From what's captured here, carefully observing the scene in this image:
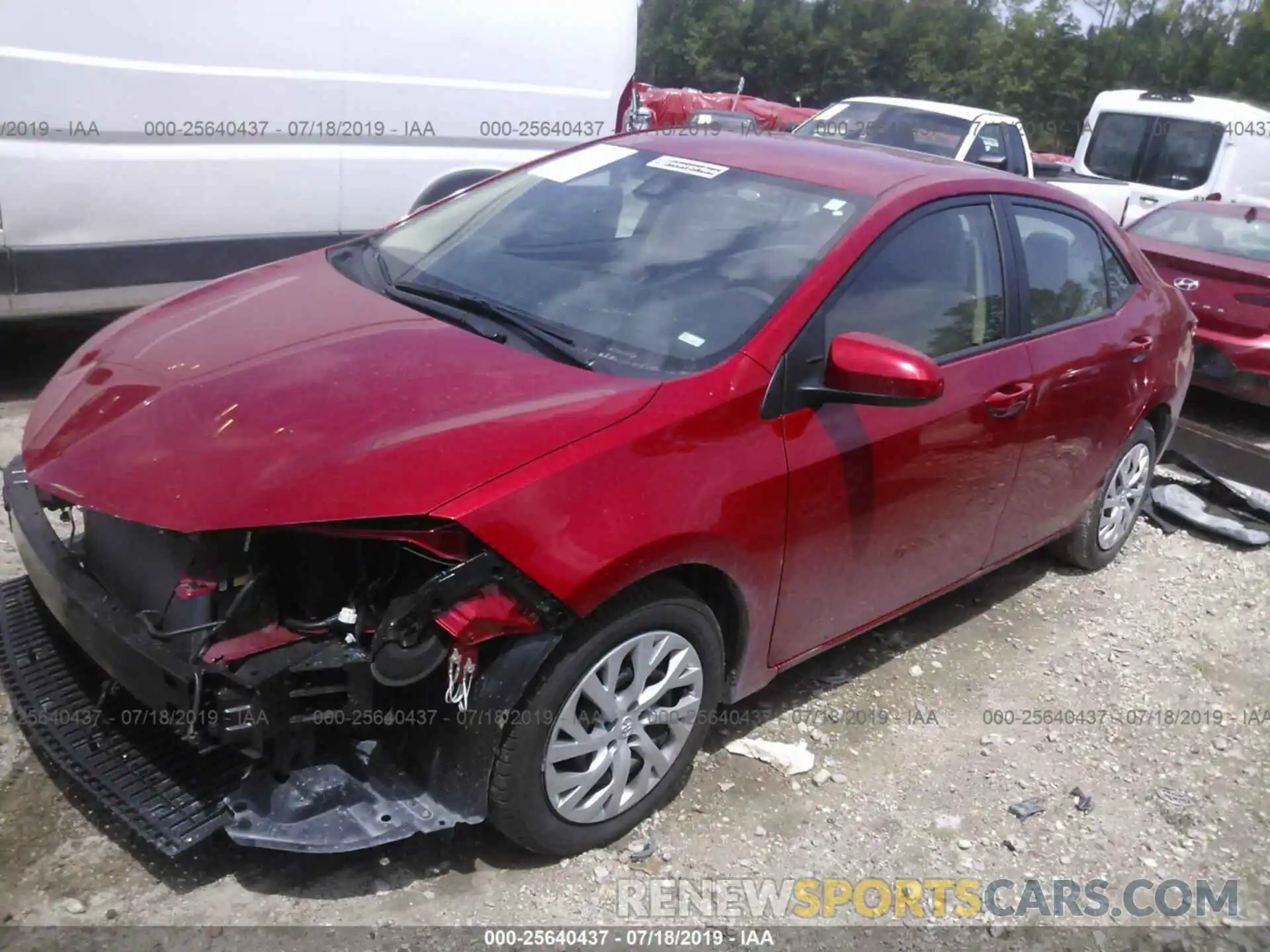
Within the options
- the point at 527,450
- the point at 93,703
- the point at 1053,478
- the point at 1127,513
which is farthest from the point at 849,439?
the point at 1127,513

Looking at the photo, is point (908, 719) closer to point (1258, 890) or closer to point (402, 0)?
point (1258, 890)

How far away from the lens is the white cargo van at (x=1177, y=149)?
39.4ft

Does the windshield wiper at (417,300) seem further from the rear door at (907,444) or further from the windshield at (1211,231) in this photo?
the windshield at (1211,231)

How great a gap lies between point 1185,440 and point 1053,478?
2.65 meters

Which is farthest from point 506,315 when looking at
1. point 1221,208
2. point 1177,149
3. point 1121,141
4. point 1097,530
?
point 1121,141

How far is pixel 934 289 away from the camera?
3496 mm

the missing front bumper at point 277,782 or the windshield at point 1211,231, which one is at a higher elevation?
the windshield at point 1211,231

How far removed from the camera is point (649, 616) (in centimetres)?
276

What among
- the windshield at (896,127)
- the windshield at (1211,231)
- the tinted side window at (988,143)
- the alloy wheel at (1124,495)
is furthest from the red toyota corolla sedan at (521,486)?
the windshield at (896,127)

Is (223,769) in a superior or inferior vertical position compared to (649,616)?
inferior

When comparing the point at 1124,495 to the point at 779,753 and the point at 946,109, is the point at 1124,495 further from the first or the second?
the point at 946,109

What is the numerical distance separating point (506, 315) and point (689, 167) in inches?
36.0

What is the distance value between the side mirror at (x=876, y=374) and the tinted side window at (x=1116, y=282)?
5.83ft

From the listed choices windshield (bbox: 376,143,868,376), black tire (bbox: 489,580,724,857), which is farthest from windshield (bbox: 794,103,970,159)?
black tire (bbox: 489,580,724,857)
